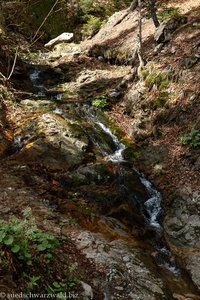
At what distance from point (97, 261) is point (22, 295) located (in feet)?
6.06

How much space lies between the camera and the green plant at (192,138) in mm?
8709

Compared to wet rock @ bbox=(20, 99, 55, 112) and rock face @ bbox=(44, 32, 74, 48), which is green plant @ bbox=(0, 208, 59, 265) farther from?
rock face @ bbox=(44, 32, 74, 48)

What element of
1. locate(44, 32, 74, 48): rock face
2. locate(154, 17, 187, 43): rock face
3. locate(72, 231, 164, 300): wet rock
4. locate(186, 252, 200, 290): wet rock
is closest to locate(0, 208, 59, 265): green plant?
locate(72, 231, 164, 300): wet rock

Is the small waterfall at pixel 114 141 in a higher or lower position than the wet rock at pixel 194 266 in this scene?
higher

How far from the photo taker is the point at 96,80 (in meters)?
14.3

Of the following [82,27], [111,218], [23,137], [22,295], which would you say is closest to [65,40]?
[82,27]

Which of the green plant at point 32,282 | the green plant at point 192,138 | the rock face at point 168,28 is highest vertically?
the rock face at point 168,28

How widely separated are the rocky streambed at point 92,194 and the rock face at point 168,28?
3.78 metres

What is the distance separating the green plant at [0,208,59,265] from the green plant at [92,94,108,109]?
770 centimetres

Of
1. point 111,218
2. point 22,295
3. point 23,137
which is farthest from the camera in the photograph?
point 23,137

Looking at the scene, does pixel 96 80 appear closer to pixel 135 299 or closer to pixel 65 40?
pixel 65 40

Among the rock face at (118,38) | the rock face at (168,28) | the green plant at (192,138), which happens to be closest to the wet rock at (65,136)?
the green plant at (192,138)

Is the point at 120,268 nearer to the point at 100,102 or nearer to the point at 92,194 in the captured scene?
the point at 92,194

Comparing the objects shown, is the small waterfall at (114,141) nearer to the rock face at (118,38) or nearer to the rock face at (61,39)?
the rock face at (118,38)
